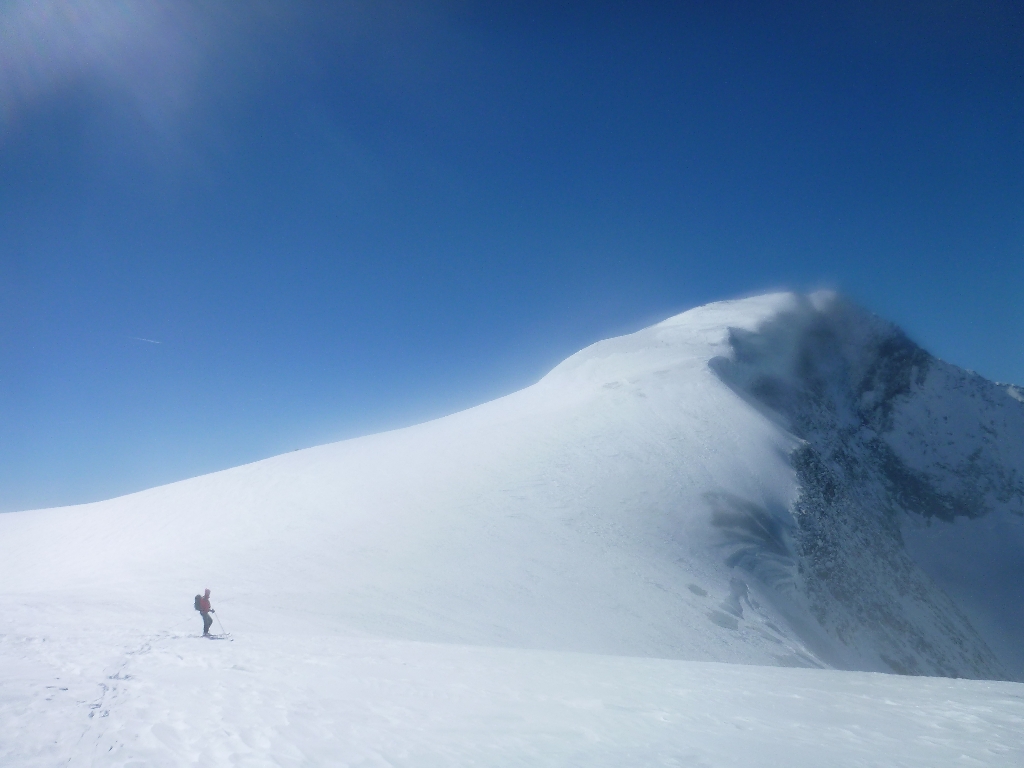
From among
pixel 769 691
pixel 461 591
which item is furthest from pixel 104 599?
pixel 769 691

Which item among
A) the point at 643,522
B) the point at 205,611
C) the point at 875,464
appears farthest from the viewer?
the point at 875,464

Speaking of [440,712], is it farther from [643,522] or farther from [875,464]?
[875,464]

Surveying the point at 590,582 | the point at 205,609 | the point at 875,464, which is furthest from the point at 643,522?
the point at 875,464

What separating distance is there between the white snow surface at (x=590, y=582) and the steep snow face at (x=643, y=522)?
0.20 metres

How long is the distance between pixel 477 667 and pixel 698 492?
21.9 meters

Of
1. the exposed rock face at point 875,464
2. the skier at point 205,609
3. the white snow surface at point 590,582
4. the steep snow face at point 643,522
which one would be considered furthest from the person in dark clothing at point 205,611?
the exposed rock face at point 875,464

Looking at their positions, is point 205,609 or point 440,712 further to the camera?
point 205,609

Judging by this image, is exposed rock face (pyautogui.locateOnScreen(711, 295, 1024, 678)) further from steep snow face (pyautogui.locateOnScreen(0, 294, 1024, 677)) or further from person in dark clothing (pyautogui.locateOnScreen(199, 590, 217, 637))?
person in dark clothing (pyautogui.locateOnScreen(199, 590, 217, 637))

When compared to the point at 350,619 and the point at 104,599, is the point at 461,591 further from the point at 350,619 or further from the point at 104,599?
the point at 104,599

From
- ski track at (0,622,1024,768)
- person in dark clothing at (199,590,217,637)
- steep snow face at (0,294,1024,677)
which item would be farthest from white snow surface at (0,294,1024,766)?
person in dark clothing at (199,590,217,637)

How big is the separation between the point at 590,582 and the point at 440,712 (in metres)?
14.4

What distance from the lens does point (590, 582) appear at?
2183 cm

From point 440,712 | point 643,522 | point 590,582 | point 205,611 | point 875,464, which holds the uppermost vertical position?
point 875,464

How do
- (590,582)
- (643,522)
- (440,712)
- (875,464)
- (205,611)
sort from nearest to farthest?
1. (440,712)
2. (205,611)
3. (590,582)
4. (643,522)
5. (875,464)
